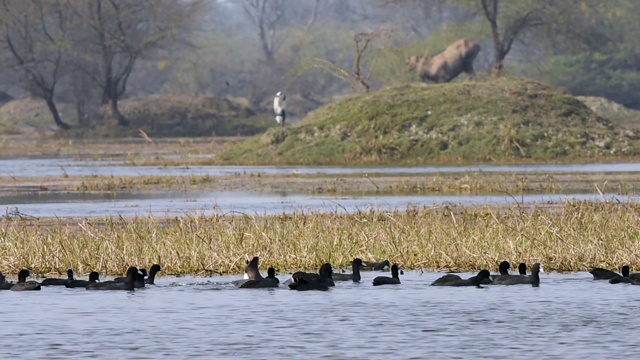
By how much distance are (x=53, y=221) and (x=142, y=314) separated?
11873 millimetres

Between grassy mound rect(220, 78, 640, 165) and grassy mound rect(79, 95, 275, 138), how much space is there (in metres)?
34.2

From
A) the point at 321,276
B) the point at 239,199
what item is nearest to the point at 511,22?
the point at 239,199

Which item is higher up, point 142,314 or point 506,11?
point 506,11

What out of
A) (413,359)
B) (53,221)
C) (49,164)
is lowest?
(413,359)

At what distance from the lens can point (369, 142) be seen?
171ft

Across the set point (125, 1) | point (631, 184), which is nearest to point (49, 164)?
point (631, 184)

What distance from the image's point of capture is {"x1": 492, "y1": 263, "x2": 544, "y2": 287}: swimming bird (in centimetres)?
1927

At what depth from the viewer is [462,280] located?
19.3 metres

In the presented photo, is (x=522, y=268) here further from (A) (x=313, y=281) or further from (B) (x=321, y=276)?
(A) (x=313, y=281)

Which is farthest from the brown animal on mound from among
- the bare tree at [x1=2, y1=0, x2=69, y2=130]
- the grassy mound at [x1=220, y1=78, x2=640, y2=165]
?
the bare tree at [x1=2, y1=0, x2=69, y2=130]

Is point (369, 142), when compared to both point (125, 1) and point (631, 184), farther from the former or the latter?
point (125, 1)

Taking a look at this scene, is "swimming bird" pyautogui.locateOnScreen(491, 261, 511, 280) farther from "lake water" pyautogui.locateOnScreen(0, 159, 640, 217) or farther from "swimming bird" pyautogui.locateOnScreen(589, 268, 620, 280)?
"lake water" pyautogui.locateOnScreen(0, 159, 640, 217)

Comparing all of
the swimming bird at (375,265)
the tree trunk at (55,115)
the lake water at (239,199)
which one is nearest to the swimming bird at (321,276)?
the swimming bird at (375,265)

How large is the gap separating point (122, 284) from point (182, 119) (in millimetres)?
74705
